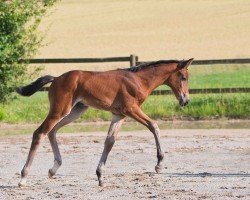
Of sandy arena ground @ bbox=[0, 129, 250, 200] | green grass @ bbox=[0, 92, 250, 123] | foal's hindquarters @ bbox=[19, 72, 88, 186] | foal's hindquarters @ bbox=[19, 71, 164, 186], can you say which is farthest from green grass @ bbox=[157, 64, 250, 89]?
foal's hindquarters @ bbox=[19, 72, 88, 186]

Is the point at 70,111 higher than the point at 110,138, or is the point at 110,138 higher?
the point at 70,111

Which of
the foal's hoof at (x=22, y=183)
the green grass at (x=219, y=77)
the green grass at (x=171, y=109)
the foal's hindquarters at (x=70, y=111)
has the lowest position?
the green grass at (x=219, y=77)

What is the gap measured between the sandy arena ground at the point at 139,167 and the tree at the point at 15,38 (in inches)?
154

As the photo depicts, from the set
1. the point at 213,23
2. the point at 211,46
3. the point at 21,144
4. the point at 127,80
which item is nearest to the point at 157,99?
the point at 21,144

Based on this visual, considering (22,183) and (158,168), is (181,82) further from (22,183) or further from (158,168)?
(22,183)

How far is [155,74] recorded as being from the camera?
14461 mm

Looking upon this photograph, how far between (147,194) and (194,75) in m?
28.1

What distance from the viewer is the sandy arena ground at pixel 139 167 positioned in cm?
1252

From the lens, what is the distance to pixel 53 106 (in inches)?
529

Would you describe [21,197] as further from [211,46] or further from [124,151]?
[211,46]

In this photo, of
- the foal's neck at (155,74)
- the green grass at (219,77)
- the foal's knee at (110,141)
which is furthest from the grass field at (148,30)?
the foal's knee at (110,141)

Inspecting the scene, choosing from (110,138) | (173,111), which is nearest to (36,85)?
(110,138)

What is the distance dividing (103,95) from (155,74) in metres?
1.07

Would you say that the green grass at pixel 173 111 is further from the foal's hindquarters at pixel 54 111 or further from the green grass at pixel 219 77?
the foal's hindquarters at pixel 54 111
